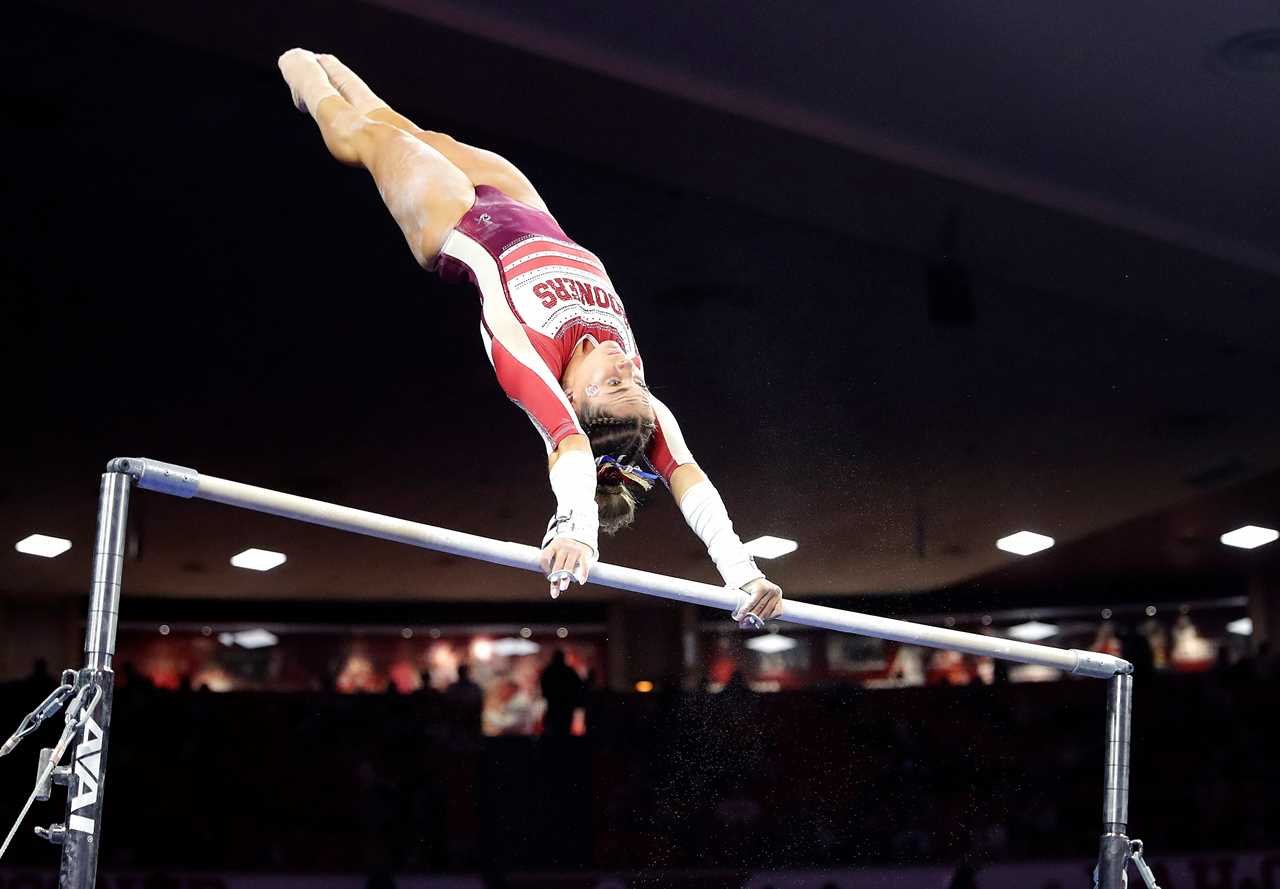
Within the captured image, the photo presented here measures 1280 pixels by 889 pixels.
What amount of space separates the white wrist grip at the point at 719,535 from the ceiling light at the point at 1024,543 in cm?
414

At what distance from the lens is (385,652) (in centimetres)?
747

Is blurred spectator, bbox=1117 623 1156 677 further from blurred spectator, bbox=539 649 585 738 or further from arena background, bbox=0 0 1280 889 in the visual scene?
blurred spectator, bbox=539 649 585 738

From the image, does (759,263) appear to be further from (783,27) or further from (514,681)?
(514,681)

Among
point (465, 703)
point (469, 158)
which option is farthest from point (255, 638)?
point (469, 158)

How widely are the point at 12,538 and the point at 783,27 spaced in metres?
3.99

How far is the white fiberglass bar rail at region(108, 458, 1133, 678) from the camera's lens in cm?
299

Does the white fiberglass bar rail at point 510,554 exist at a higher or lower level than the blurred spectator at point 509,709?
higher

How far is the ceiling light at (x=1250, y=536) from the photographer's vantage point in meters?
8.30

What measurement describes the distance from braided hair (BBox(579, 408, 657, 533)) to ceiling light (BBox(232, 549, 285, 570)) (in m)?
3.36

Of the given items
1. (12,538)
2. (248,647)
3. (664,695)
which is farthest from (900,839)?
(12,538)

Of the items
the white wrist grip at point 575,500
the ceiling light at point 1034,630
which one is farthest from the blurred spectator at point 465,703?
the white wrist grip at point 575,500

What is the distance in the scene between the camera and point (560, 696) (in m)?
7.46

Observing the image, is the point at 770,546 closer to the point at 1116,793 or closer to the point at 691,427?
the point at 691,427

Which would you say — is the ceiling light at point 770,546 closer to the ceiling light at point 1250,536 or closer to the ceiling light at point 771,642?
the ceiling light at point 771,642
